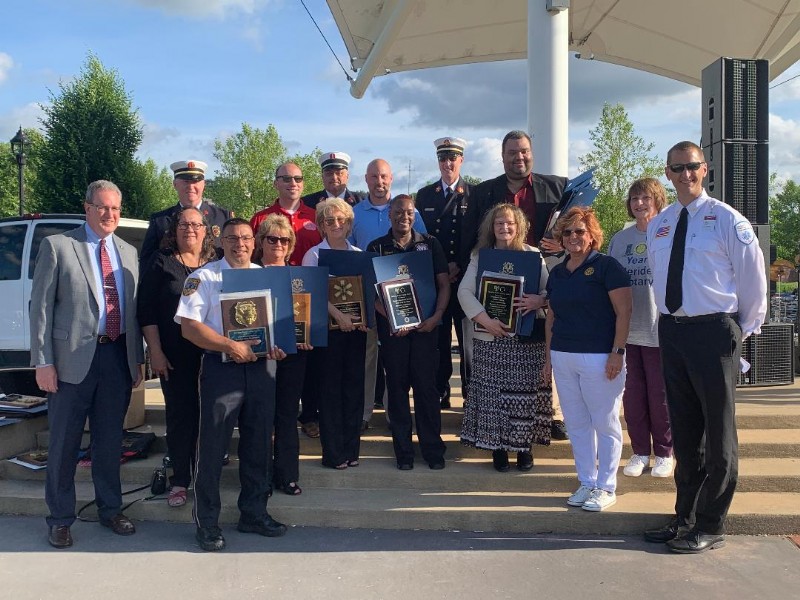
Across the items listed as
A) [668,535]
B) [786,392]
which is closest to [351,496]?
[668,535]

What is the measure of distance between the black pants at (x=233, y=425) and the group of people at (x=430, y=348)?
1 cm

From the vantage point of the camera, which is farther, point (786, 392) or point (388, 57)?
point (388, 57)

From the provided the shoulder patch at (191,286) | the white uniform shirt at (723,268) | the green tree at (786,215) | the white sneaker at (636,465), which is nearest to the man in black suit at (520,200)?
the white sneaker at (636,465)

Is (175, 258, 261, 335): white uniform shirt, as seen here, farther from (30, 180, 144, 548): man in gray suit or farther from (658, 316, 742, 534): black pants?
(658, 316, 742, 534): black pants

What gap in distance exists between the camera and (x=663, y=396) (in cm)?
498

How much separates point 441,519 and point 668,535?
1.52 meters

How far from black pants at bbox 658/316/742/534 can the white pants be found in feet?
1.24

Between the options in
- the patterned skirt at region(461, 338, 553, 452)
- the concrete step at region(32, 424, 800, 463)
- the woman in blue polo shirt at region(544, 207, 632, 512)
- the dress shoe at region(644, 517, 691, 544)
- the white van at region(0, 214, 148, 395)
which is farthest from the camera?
the white van at region(0, 214, 148, 395)

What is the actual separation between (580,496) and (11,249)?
33.7ft

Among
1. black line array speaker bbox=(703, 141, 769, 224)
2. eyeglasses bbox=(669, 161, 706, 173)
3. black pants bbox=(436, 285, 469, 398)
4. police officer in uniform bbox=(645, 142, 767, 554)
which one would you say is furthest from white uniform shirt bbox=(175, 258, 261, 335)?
black line array speaker bbox=(703, 141, 769, 224)

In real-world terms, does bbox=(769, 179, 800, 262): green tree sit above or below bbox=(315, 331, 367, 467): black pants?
above

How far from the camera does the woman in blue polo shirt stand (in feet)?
14.8

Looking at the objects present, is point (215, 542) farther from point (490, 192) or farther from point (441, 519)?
point (490, 192)

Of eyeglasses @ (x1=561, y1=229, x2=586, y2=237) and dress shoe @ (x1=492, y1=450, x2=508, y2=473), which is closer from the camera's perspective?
eyeglasses @ (x1=561, y1=229, x2=586, y2=237)
